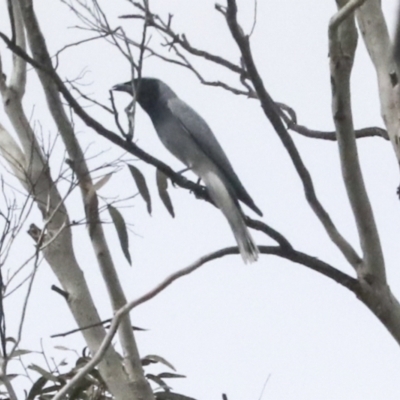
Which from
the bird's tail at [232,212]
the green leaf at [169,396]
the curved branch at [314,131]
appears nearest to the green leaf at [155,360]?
the green leaf at [169,396]

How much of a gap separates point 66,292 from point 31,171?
1.16ft

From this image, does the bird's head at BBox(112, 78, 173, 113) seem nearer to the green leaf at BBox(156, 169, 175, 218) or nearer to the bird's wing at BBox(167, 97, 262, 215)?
the bird's wing at BBox(167, 97, 262, 215)

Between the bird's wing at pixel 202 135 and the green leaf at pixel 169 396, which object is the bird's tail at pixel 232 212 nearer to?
the bird's wing at pixel 202 135

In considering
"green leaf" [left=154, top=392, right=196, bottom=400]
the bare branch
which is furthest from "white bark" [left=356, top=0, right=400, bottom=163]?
"green leaf" [left=154, top=392, right=196, bottom=400]

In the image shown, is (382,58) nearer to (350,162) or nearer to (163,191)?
(350,162)

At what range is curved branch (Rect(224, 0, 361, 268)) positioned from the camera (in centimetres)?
133

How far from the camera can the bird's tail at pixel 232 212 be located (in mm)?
2118

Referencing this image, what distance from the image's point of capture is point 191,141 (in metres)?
2.94

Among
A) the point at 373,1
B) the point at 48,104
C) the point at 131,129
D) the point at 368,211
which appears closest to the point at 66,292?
the point at 48,104

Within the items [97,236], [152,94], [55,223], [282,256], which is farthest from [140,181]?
[152,94]

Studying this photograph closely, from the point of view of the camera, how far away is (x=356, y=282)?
1.65 m

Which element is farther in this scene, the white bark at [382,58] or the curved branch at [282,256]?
the white bark at [382,58]

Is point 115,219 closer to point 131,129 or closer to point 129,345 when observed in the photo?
point 129,345

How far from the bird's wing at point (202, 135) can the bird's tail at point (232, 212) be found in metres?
0.05
